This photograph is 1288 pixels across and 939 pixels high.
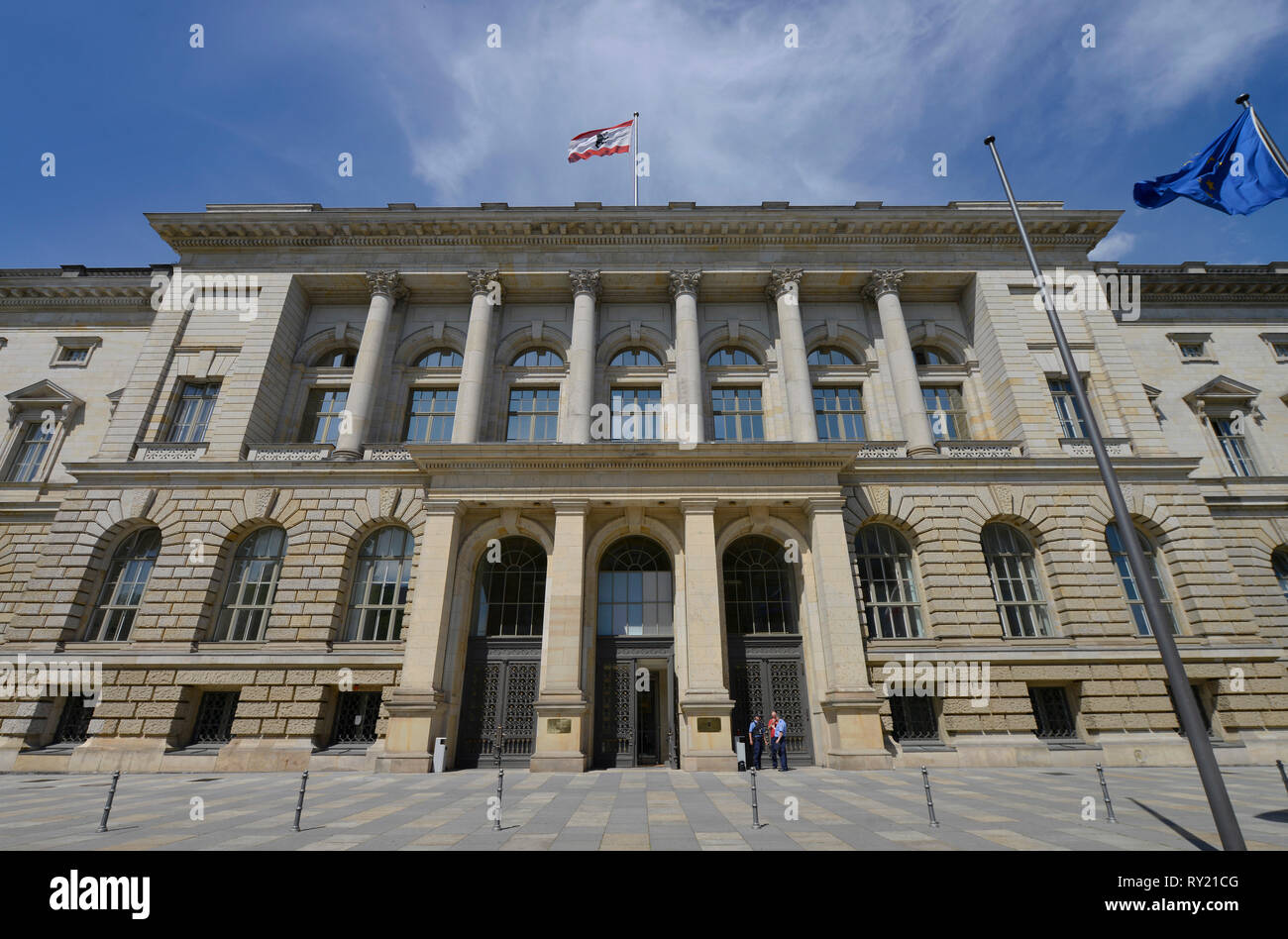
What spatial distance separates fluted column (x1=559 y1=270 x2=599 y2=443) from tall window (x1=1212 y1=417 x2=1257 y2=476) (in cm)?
2971

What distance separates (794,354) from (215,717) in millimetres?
25795

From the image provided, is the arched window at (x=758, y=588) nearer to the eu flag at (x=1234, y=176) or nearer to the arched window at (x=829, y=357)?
the arched window at (x=829, y=357)

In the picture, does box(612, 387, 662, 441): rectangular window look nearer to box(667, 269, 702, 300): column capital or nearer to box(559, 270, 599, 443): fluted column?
box(559, 270, 599, 443): fluted column

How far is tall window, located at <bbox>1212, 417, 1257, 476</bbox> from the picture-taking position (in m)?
26.3

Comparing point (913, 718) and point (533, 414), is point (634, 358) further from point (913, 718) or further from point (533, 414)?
point (913, 718)

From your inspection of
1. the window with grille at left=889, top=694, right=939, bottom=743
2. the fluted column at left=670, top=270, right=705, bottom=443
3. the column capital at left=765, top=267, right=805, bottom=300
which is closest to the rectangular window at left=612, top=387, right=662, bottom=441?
the fluted column at left=670, top=270, right=705, bottom=443

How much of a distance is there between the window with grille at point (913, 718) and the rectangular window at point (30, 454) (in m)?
37.7

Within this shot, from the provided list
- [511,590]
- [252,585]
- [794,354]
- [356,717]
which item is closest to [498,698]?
[511,590]

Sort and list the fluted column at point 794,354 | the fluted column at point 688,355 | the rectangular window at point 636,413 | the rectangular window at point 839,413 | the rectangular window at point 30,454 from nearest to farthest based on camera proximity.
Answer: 1. the fluted column at point 688,355
2. the fluted column at point 794,354
3. the rectangular window at point 636,413
4. the rectangular window at point 839,413
5. the rectangular window at point 30,454

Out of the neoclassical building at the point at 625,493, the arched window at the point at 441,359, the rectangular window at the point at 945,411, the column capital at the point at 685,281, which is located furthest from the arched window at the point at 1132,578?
the arched window at the point at 441,359

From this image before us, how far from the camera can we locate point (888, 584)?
21219 mm

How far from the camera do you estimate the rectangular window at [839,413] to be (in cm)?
2473
